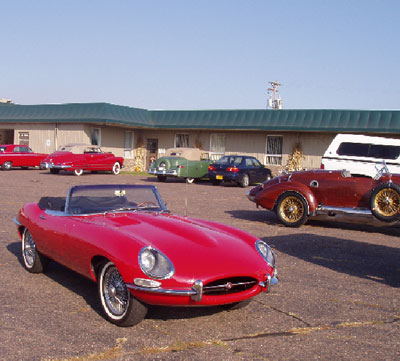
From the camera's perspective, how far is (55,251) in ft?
19.2

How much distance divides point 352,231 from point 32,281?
729 centimetres

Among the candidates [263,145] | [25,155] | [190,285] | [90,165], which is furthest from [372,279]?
[25,155]

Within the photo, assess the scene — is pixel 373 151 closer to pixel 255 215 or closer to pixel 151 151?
pixel 255 215

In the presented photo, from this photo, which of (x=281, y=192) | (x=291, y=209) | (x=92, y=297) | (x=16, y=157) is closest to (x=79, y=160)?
(x=16, y=157)

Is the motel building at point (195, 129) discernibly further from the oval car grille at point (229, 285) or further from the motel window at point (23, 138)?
the oval car grille at point (229, 285)

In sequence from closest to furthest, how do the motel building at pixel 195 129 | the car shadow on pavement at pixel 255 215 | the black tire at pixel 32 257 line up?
the black tire at pixel 32 257
the car shadow on pavement at pixel 255 215
the motel building at pixel 195 129

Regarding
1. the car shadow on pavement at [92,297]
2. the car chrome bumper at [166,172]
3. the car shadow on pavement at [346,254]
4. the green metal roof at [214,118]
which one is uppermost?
the green metal roof at [214,118]

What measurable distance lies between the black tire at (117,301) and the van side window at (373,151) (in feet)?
31.4

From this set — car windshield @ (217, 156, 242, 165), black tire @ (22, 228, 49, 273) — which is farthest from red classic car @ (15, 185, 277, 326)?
car windshield @ (217, 156, 242, 165)

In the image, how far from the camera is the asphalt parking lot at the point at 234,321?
414cm

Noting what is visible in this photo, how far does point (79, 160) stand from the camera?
2758 centimetres

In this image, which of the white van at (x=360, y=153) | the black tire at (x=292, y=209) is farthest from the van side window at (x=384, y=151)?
the black tire at (x=292, y=209)

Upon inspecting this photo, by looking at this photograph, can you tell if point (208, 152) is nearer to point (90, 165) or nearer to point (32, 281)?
point (90, 165)

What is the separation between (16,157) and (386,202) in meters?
25.4
